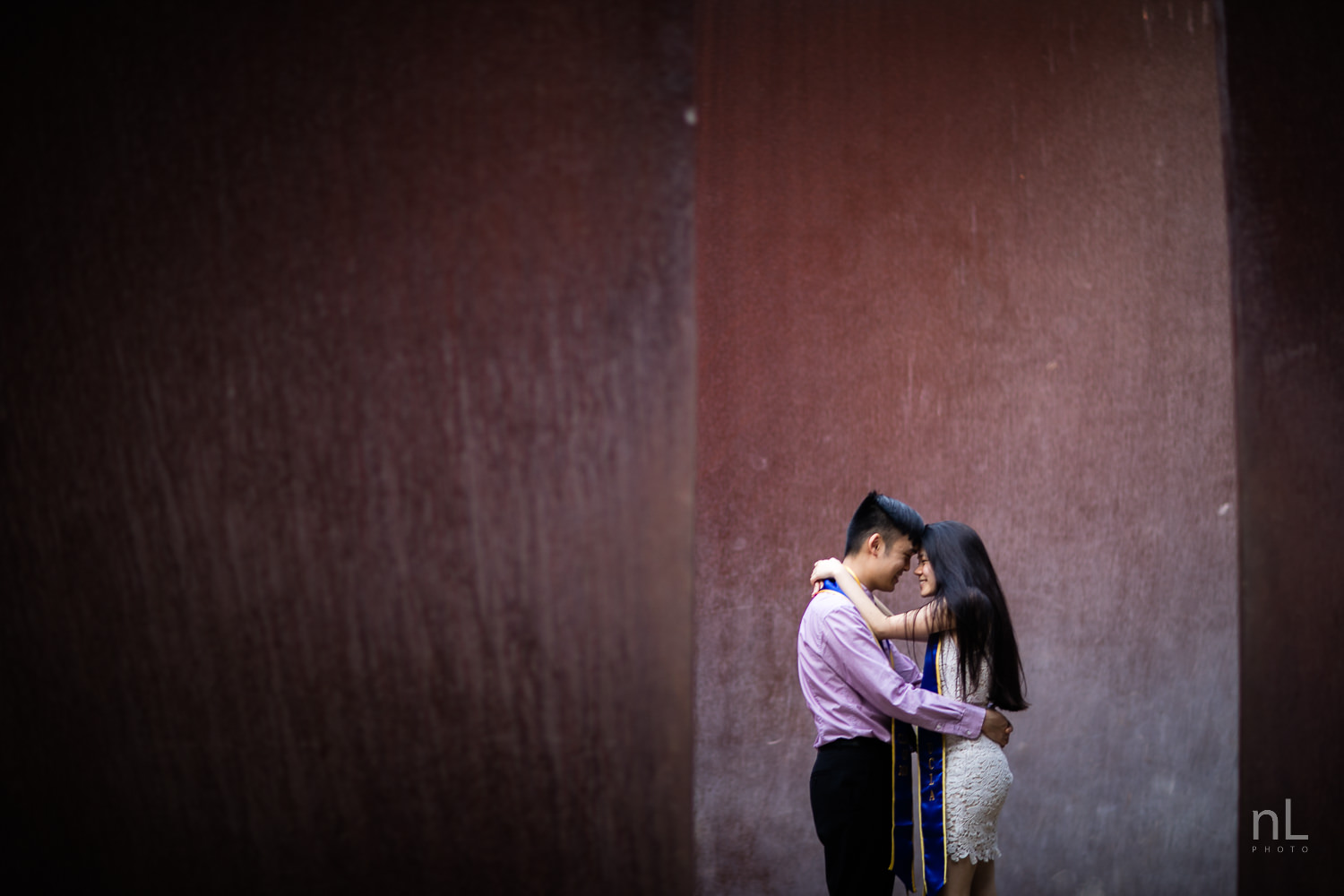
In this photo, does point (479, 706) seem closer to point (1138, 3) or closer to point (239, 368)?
point (239, 368)

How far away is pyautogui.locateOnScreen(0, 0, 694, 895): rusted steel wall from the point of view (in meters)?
0.93

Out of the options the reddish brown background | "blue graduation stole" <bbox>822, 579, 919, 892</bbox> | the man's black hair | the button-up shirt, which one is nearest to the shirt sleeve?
the button-up shirt

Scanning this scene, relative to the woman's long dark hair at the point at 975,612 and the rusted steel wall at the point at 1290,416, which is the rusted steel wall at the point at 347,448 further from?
the rusted steel wall at the point at 1290,416

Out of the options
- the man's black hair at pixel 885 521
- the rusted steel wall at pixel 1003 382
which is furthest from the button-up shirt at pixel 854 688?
the rusted steel wall at pixel 1003 382

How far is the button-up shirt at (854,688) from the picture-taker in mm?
2086

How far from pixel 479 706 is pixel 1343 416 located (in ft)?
9.68

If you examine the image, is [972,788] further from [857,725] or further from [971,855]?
[857,725]

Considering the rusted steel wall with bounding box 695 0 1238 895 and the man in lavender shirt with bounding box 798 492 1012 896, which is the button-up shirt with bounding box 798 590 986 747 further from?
the rusted steel wall with bounding box 695 0 1238 895

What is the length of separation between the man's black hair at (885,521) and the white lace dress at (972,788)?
1.33ft

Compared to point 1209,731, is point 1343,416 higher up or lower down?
higher up

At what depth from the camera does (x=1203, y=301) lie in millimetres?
2768

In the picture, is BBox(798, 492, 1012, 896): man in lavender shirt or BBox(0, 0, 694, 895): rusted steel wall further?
BBox(798, 492, 1012, 896): man in lavender shirt

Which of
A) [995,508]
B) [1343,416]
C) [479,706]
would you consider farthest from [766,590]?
[1343,416]

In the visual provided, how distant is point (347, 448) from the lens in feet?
3.36
